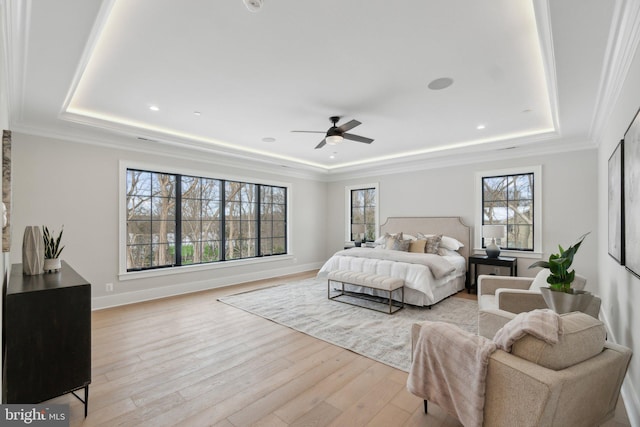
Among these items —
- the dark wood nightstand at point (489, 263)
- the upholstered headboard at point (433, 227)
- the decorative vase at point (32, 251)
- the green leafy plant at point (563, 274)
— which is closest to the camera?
the decorative vase at point (32, 251)

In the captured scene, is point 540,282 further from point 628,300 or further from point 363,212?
point 363,212

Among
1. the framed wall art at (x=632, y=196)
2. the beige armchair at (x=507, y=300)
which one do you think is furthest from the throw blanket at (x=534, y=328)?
the framed wall art at (x=632, y=196)

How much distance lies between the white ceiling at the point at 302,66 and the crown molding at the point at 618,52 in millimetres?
50

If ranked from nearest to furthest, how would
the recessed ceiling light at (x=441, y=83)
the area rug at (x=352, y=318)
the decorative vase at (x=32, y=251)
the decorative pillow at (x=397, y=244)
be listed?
the decorative vase at (x=32, y=251) < the recessed ceiling light at (x=441, y=83) < the area rug at (x=352, y=318) < the decorative pillow at (x=397, y=244)

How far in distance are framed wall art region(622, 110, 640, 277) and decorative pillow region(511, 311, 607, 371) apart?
79 cm

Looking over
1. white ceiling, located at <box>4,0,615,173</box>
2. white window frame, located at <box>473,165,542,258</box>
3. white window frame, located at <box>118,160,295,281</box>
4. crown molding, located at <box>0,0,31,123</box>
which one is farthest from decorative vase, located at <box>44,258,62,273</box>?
white window frame, located at <box>473,165,542,258</box>

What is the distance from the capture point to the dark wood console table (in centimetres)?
183

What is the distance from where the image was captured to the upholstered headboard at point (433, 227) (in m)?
5.76

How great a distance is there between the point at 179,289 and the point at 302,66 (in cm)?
443

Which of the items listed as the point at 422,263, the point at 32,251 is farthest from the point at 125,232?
the point at 422,263

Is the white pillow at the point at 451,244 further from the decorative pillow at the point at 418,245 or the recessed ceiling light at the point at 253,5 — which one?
the recessed ceiling light at the point at 253,5

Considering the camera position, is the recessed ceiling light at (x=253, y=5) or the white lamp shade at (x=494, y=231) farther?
the white lamp shade at (x=494, y=231)

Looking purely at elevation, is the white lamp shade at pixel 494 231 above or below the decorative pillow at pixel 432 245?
above

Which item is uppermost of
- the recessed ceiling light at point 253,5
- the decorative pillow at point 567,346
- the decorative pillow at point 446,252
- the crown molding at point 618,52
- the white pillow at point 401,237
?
the recessed ceiling light at point 253,5
